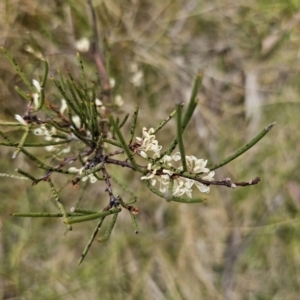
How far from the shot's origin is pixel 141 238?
1.38m

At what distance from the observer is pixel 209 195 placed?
1375mm

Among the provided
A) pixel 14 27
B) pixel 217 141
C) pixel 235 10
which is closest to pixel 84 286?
pixel 217 141

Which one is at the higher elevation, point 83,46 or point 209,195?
point 83,46

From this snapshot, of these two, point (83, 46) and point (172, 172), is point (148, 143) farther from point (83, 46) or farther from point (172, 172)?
point (83, 46)

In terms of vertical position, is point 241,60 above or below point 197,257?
above

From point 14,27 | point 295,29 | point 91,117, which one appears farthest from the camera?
point 295,29

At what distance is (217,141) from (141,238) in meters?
0.39

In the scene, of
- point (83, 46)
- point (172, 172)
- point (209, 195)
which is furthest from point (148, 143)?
point (209, 195)

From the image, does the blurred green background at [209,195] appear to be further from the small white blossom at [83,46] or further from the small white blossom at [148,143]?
the small white blossom at [148,143]

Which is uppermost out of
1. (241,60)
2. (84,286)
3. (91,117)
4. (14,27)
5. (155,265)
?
(241,60)

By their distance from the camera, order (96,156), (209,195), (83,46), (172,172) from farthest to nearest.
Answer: (209,195) → (83,46) → (96,156) → (172,172)

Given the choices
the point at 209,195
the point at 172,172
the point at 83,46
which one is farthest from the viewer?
the point at 209,195

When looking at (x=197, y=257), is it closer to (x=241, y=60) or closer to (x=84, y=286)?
Result: (x=84, y=286)

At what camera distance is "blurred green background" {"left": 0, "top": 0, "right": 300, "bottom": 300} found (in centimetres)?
135
